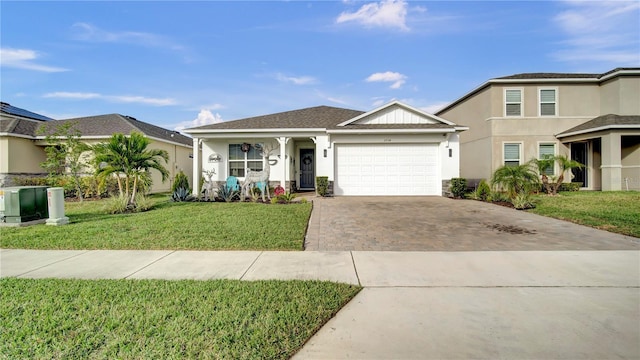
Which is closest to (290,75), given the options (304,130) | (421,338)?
(304,130)

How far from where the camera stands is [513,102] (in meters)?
16.5

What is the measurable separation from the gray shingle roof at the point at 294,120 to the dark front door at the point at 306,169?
83.4 inches

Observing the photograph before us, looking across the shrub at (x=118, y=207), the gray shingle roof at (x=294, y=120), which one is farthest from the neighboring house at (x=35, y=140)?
the shrub at (x=118, y=207)

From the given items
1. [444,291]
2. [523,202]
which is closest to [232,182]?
[523,202]

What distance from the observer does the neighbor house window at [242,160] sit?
15898 mm

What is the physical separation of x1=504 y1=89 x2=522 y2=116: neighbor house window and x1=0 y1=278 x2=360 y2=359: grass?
55.3ft

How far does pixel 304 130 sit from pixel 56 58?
454 inches

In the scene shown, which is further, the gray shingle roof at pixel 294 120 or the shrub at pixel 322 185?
the gray shingle roof at pixel 294 120

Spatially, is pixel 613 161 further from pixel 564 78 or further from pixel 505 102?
pixel 505 102

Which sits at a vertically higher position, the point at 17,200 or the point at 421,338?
the point at 17,200

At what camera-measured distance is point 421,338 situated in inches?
110

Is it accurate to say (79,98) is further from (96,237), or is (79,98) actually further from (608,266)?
(608,266)

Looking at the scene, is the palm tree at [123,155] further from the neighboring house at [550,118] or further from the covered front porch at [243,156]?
the neighboring house at [550,118]

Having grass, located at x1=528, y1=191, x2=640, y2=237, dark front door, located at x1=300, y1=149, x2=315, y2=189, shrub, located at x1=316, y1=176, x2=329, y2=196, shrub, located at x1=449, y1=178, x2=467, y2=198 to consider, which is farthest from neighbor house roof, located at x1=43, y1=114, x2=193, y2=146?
grass, located at x1=528, y1=191, x2=640, y2=237
